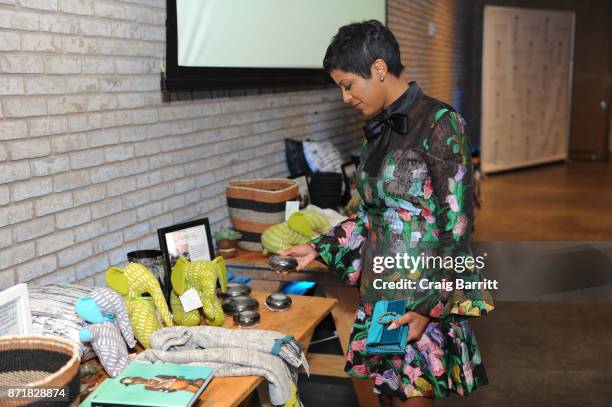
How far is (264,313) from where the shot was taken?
2.38m

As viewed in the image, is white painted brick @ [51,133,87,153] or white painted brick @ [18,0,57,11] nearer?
white painted brick @ [18,0,57,11]

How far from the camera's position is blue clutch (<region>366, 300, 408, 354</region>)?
184 centimetres

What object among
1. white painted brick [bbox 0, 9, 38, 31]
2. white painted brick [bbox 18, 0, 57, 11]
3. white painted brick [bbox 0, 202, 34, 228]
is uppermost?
white painted brick [bbox 18, 0, 57, 11]

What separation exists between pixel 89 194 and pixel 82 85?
396mm

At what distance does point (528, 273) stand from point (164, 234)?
233cm

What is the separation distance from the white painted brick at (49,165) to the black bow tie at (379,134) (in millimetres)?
1051

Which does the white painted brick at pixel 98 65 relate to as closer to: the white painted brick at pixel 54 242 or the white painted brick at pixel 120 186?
the white painted brick at pixel 120 186

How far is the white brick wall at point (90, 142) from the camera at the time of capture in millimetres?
2082

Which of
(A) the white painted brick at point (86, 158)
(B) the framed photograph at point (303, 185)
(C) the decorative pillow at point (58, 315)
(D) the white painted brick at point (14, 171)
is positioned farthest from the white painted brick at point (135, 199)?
(B) the framed photograph at point (303, 185)

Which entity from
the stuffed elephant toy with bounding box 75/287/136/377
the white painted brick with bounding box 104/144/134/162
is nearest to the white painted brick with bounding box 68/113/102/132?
the white painted brick with bounding box 104/144/134/162

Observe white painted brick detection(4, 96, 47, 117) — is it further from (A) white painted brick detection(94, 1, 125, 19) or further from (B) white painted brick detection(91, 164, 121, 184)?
(A) white painted brick detection(94, 1, 125, 19)

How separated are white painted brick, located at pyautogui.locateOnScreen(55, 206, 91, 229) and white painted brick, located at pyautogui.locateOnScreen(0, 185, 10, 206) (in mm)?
235

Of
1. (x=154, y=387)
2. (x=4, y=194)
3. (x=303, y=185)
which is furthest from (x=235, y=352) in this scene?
(x=303, y=185)

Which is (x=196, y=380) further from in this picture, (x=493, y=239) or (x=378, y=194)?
(x=493, y=239)
